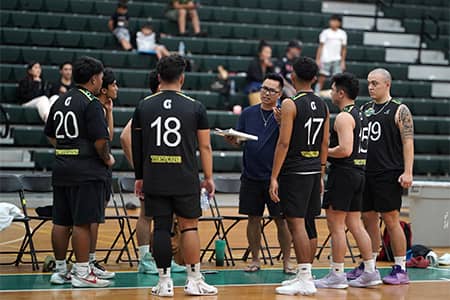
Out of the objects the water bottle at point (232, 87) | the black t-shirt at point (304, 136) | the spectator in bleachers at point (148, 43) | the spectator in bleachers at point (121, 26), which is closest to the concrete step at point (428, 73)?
the water bottle at point (232, 87)

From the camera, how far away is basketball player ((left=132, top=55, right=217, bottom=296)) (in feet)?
23.0

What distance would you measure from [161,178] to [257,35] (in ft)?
37.4

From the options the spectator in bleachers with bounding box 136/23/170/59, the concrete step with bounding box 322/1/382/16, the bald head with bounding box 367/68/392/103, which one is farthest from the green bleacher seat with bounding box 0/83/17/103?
the bald head with bounding box 367/68/392/103

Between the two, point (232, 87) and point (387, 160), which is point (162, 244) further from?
point (232, 87)

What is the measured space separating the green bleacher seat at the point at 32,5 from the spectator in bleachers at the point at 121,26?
146cm

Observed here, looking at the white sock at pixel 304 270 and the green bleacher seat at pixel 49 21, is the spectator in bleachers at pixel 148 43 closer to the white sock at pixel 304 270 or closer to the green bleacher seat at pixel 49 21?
the green bleacher seat at pixel 49 21

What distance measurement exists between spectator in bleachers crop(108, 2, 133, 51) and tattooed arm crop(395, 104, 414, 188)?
9206 mm

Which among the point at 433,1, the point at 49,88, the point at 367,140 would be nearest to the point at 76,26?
the point at 49,88

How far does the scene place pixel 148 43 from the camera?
1650cm

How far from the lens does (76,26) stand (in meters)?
17.0

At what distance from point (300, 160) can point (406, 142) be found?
1.19 metres

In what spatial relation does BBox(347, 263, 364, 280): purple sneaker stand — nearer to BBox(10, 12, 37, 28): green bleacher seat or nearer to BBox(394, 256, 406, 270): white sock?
BBox(394, 256, 406, 270): white sock

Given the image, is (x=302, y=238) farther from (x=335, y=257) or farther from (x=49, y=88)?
(x=49, y=88)

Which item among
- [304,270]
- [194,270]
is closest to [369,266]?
[304,270]
